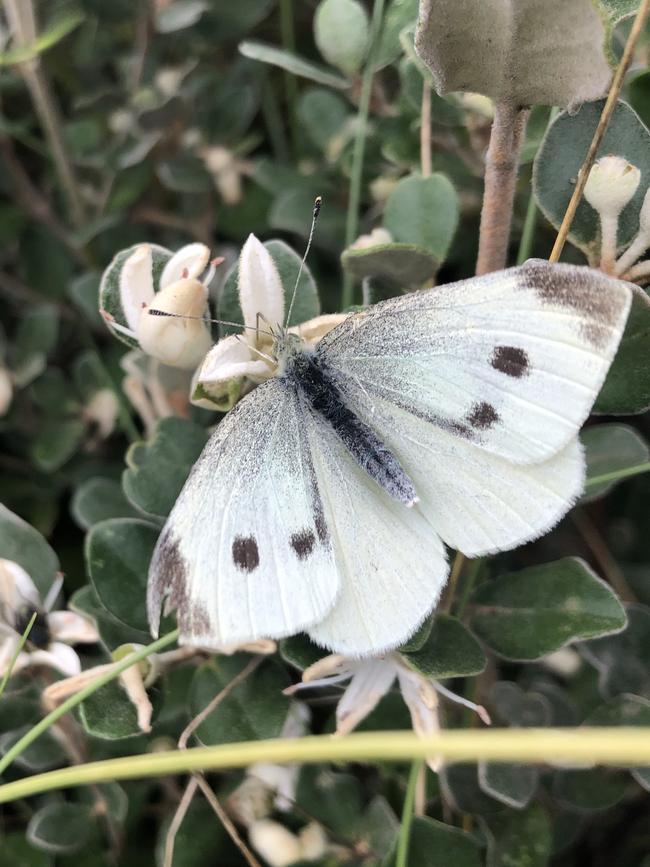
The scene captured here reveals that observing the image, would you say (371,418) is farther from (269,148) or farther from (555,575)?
(269,148)

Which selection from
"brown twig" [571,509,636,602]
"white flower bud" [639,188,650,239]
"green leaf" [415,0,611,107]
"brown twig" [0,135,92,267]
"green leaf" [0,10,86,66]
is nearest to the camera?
"green leaf" [415,0,611,107]

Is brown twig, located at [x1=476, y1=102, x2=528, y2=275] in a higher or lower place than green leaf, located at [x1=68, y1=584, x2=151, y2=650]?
higher

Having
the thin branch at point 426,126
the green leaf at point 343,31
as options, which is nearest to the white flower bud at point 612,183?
the thin branch at point 426,126

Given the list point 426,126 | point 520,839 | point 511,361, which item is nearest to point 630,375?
point 511,361

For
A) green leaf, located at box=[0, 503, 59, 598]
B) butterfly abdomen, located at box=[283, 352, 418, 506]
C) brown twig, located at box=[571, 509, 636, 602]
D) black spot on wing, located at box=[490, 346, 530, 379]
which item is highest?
black spot on wing, located at box=[490, 346, 530, 379]

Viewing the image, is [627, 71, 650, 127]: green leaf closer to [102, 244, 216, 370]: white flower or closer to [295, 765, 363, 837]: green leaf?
[102, 244, 216, 370]: white flower

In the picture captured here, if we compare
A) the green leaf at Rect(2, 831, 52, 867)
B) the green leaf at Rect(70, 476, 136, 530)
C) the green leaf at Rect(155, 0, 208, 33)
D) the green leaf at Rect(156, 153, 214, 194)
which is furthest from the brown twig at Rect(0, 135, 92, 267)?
the green leaf at Rect(2, 831, 52, 867)

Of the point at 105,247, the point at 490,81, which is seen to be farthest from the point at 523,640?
the point at 105,247
